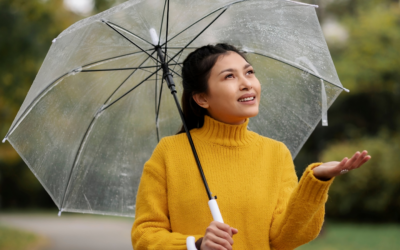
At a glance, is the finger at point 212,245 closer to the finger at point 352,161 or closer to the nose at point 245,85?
the finger at point 352,161

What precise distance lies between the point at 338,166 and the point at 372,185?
12.2 metres

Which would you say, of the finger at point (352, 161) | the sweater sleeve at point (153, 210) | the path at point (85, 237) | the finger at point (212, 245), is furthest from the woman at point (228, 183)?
the path at point (85, 237)

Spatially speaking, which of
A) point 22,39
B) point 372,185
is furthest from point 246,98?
point 372,185

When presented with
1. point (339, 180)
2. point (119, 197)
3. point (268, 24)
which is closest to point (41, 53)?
point (119, 197)

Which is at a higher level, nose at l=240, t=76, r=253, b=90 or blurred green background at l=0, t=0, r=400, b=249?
blurred green background at l=0, t=0, r=400, b=249

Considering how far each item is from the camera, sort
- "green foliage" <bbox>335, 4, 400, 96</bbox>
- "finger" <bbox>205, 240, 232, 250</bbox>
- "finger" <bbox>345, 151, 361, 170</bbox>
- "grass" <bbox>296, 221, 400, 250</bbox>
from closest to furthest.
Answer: "finger" <bbox>345, 151, 361, 170</bbox> → "finger" <bbox>205, 240, 232, 250</bbox> → "grass" <bbox>296, 221, 400, 250</bbox> → "green foliage" <bbox>335, 4, 400, 96</bbox>

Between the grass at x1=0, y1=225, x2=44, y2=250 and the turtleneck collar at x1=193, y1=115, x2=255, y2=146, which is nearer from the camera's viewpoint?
the turtleneck collar at x1=193, y1=115, x2=255, y2=146

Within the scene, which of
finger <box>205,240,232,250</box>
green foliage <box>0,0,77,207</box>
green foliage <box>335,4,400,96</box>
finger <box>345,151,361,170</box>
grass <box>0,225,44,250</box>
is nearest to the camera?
finger <box>345,151,361,170</box>

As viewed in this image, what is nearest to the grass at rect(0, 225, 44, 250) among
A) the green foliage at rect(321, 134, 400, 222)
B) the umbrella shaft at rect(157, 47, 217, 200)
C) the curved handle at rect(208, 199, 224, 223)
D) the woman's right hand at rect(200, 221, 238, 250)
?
the green foliage at rect(321, 134, 400, 222)

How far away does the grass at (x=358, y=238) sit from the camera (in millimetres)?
9906

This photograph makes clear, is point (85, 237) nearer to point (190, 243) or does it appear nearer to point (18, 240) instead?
point (18, 240)

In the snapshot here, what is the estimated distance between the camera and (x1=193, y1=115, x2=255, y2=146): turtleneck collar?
8.85ft

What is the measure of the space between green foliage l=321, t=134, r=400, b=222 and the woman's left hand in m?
11.3

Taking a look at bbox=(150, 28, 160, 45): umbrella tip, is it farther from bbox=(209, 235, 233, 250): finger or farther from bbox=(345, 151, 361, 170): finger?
bbox=(345, 151, 361, 170): finger
